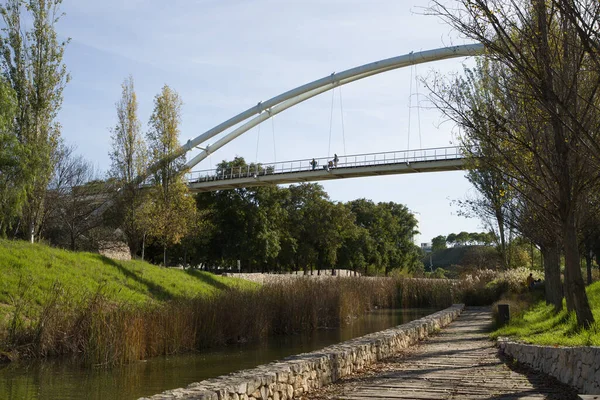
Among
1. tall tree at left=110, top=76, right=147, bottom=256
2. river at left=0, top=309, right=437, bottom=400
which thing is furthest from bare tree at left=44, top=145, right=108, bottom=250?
river at left=0, top=309, right=437, bottom=400

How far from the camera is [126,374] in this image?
37.8 feet

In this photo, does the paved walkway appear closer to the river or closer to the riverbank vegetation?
the river

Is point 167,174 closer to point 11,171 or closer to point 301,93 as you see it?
point 11,171

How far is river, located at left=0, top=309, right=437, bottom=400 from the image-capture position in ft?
31.6

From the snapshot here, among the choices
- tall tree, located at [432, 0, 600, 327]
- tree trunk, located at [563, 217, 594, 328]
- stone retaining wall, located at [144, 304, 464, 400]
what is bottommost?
stone retaining wall, located at [144, 304, 464, 400]

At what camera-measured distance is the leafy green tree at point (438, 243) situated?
425 ft

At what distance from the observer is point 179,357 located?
14.1 m

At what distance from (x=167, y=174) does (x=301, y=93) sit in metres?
19.0

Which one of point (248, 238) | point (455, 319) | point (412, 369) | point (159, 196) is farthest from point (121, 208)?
point (412, 369)

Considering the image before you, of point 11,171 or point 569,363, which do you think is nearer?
point 569,363

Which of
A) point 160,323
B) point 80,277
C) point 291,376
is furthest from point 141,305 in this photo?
point 291,376

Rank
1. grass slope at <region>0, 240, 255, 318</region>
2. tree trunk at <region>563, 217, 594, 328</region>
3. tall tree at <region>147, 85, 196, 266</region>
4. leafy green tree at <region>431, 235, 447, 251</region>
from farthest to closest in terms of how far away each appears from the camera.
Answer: leafy green tree at <region>431, 235, 447, 251</region>
tall tree at <region>147, 85, 196, 266</region>
grass slope at <region>0, 240, 255, 318</region>
tree trunk at <region>563, 217, 594, 328</region>

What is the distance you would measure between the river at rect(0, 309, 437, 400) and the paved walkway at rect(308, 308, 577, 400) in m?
3.62

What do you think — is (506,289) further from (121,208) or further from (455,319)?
(121,208)
